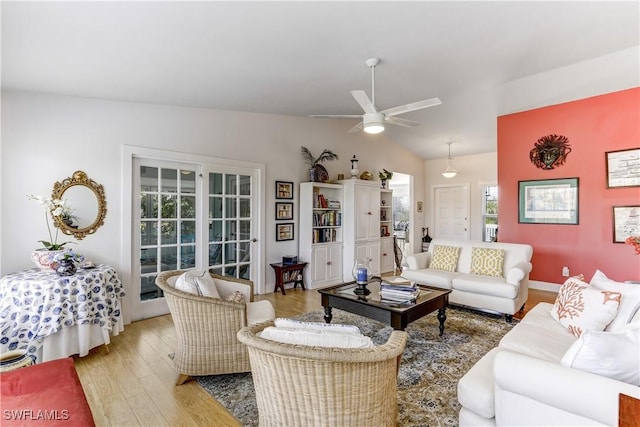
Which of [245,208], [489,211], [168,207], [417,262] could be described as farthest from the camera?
[489,211]

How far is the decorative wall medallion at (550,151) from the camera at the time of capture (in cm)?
468

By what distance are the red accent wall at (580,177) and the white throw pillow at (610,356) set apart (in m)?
3.99

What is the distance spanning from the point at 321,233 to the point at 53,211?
11.7 feet

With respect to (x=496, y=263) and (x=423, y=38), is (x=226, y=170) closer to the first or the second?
(x=423, y=38)

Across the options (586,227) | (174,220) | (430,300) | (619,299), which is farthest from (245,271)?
(586,227)

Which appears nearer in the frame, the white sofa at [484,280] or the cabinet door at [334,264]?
the white sofa at [484,280]

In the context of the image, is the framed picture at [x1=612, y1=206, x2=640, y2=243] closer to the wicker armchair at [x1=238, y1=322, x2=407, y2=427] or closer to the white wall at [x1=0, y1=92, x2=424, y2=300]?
the wicker armchair at [x1=238, y1=322, x2=407, y2=427]

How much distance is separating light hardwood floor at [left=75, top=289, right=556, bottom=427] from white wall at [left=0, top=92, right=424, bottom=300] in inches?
38.7

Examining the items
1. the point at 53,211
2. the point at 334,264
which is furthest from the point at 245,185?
the point at 53,211

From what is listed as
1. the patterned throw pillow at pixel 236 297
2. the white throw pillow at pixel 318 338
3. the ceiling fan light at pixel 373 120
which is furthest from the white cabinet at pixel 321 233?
the white throw pillow at pixel 318 338

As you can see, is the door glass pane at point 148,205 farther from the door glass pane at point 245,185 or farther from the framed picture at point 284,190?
the framed picture at point 284,190

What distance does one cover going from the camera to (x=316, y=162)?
5.39 m

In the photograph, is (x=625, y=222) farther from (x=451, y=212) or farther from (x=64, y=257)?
(x=64, y=257)

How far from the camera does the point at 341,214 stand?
18.8 ft
